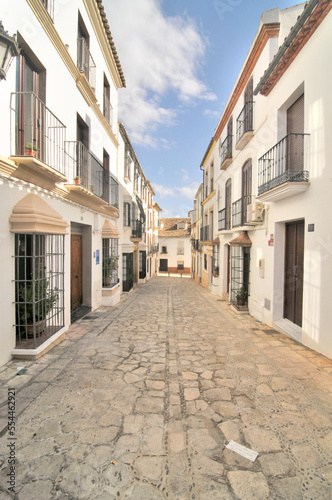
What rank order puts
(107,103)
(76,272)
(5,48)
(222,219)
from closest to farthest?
(5,48)
(76,272)
(107,103)
(222,219)

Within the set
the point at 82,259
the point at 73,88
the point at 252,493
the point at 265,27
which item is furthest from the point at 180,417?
the point at 265,27

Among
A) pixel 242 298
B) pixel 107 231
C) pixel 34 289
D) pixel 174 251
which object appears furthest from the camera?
pixel 174 251

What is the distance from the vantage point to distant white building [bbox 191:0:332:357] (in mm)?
4582

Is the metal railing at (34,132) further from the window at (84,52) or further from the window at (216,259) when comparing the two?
the window at (216,259)

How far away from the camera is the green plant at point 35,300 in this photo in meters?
4.37

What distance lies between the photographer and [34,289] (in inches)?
165

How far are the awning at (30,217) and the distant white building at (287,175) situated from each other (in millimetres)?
4549

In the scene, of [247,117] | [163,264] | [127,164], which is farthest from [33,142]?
Answer: [163,264]

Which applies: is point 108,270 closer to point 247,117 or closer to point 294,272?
point 294,272

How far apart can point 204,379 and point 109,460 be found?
6.00 ft

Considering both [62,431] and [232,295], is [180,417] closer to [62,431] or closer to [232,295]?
[62,431]

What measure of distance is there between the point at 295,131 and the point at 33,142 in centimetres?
558

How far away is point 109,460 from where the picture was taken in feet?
7.47

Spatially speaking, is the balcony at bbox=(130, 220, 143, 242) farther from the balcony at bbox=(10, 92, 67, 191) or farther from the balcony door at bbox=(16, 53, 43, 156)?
the balcony door at bbox=(16, 53, 43, 156)
